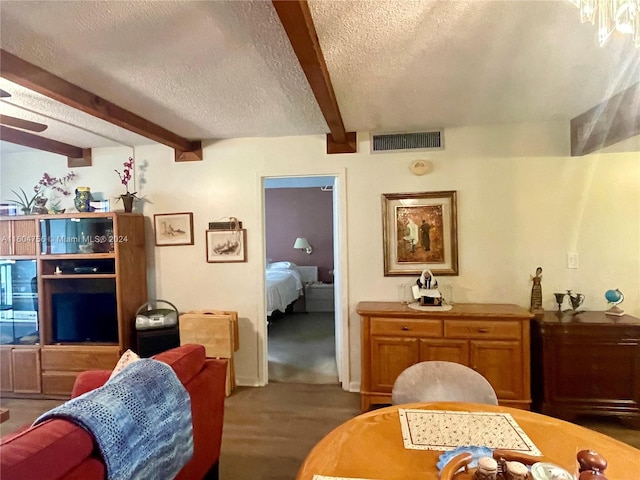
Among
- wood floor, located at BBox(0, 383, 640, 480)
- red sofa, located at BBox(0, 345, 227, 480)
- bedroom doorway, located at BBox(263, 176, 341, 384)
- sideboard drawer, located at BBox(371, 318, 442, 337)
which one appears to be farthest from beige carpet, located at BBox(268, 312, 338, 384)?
red sofa, located at BBox(0, 345, 227, 480)

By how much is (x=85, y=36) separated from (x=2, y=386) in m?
3.43

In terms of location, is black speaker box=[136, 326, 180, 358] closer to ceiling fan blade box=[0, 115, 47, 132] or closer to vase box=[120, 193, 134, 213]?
vase box=[120, 193, 134, 213]

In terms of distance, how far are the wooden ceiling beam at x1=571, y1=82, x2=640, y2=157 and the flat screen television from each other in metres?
4.31

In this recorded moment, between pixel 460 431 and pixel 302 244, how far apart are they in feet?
20.2

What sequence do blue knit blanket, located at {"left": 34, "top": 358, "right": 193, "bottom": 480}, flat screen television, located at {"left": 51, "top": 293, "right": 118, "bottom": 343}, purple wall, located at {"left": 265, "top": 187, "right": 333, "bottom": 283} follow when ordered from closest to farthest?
1. blue knit blanket, located at {"left": 34, "top": 358, "right": 193, "bottom": 480}
2. flat screen television, located at {"left": 51, "top": 293, "right": 118, "bottom": 343}
3. purple wall, located at {"left": 265, "top": 187, "right": 333, "bottom": 283}

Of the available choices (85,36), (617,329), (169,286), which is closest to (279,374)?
(169,286)

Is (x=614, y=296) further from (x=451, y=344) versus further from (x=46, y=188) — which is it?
(x=46, y=188)

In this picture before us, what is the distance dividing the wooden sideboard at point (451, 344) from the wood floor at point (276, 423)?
41 cm

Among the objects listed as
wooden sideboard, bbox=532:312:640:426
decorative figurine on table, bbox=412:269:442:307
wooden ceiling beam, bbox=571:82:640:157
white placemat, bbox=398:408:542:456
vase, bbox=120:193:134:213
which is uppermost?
wooden ceiling beam, bbox=571:82:640:157

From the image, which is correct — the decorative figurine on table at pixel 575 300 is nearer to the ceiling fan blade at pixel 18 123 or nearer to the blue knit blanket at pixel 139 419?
the blue knit blanket at pixel 139 419

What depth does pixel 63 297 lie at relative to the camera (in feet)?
12.0

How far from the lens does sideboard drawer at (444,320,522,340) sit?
294cm

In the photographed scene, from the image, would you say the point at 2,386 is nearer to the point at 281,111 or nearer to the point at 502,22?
the point at 281,111

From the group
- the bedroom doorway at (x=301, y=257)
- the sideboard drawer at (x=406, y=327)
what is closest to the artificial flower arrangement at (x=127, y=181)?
the bedroom doorway at (x=301, y=257)
